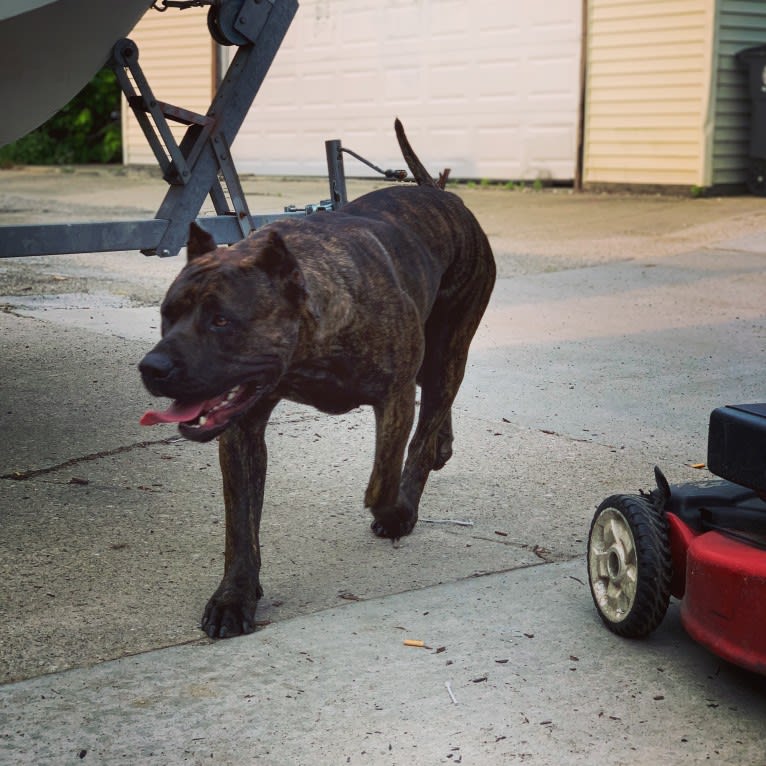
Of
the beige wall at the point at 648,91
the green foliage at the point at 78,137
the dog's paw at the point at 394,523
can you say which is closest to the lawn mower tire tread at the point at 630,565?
the dog's paw at the point at 394,523

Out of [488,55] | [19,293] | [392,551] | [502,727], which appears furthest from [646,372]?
[488,55]

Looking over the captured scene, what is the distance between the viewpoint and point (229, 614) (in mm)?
3344

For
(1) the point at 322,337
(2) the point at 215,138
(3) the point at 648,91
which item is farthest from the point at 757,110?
(1) the point at 322,337

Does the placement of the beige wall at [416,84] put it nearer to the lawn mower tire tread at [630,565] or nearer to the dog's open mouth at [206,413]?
the lawn mower tire tread at [630,565]

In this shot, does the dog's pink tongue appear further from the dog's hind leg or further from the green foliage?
the green foliage

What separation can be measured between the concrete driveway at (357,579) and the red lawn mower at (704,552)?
0.45 ft

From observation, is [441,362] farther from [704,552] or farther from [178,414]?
[704,552]

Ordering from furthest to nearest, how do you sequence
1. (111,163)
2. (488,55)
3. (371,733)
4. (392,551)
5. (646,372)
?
(111,163) → (488,55) → (646,372) → (392,551) → (371,733)

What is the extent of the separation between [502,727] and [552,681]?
28 cm

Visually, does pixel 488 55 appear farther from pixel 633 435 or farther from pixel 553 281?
pixel 633 435

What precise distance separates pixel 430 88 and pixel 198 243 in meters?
14.4

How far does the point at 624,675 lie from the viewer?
3.09 m

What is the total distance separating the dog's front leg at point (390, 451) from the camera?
3.69m

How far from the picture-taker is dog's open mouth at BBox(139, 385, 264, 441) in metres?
3.08
